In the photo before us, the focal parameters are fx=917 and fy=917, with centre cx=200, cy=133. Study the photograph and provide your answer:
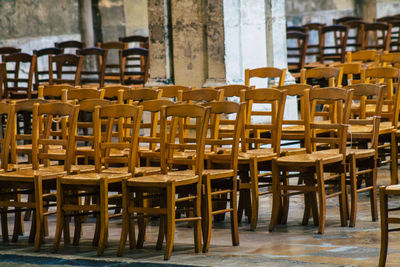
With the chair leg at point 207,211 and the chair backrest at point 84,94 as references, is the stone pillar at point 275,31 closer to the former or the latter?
the chair backrest at point 84,94

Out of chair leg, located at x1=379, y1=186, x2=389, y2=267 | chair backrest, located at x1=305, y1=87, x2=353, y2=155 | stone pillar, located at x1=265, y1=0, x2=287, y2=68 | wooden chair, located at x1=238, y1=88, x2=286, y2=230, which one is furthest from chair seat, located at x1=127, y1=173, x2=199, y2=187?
stone pillar, located at x1=265, y1=0, x2=287, y2=68

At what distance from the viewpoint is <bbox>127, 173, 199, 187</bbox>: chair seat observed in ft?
18.3

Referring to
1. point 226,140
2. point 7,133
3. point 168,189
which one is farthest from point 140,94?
point 168,189

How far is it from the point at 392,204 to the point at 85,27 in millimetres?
9435

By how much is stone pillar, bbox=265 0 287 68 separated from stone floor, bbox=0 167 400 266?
344cm

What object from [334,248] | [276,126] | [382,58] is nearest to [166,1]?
[382,58]

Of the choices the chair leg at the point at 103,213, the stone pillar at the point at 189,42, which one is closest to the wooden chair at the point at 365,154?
the chair leg at the point at 103,213

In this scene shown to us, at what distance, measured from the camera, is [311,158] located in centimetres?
630

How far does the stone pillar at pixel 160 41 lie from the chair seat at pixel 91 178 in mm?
3880

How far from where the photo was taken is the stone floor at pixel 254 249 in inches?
210

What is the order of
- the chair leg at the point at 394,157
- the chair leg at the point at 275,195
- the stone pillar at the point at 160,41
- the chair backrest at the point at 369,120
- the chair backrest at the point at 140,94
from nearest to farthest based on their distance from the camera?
the chair leg at the point at 275,195 < the chair backrest at the point at 369,120 < the chair backrest at the point at 140,94 < the chair leg at the point at 394,157 < the stone pillar at the point at 160,41

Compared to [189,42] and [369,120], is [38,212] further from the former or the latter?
[189,42]

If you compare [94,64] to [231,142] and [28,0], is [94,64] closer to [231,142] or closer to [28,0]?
[28,0]

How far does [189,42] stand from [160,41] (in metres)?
0.38
